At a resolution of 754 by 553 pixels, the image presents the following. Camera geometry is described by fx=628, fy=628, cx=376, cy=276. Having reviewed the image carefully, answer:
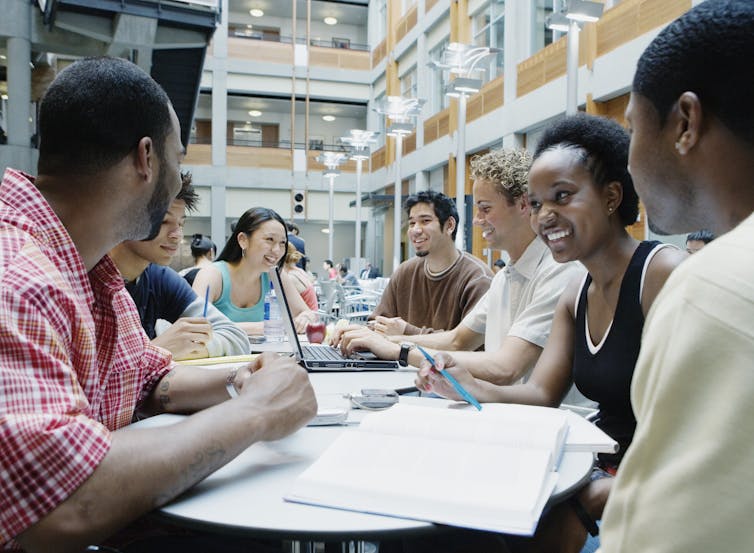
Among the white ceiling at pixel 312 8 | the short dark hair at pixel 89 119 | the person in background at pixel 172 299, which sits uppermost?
the white ceiling at pixel 312 8

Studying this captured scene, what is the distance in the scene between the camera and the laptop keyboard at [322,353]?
224 centimetres

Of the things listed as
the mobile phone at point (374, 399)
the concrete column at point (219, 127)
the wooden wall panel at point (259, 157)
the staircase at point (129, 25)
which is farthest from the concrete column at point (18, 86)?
the wooden wall panel at point (259, 157)

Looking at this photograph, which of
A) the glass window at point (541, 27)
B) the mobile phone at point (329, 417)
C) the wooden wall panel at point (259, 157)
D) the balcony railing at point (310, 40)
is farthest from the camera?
the balcony railing at point (310, 40)

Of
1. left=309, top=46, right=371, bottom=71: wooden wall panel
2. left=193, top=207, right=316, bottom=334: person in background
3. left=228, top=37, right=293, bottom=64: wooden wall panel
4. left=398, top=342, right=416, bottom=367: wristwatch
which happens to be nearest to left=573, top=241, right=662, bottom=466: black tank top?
left=398, top=342, right=416, bottom=367: wristwatch

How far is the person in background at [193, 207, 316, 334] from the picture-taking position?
11.7 feet

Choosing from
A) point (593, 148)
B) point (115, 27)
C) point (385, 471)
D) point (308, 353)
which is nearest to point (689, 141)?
point (385, 471)

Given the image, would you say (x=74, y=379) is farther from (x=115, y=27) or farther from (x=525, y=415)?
(x=115, y=27)

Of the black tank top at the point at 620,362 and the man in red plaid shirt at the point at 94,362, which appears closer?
the man in red plaid shirt at the point at 94,362

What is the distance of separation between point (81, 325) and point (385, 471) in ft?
1.73

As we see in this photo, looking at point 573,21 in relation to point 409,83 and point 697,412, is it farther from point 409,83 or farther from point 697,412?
point 409,83

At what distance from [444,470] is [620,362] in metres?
0.78

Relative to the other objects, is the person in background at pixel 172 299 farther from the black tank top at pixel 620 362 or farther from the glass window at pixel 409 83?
the glass window at pixel 409 83

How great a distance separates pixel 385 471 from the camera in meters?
0.97

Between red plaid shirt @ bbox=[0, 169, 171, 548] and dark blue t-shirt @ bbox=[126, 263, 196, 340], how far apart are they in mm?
1614
